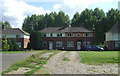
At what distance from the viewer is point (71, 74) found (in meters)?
12.6

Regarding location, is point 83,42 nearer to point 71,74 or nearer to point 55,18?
point 55,18

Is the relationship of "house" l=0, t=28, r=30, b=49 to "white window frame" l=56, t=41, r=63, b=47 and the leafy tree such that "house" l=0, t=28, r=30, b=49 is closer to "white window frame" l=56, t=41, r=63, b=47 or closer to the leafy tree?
the leafy tree

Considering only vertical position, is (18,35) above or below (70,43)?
above

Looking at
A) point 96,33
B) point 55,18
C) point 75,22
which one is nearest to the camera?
point 96,33

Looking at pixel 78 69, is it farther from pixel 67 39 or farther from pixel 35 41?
pixel 67 39

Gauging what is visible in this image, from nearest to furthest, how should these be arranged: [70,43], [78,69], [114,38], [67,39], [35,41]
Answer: [78,69]
[114,38]
[35,41]
[70,43]
[67,39]

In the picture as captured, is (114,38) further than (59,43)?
No

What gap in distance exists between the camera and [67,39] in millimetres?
74875

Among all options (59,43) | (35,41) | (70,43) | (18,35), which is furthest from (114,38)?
(18,35)

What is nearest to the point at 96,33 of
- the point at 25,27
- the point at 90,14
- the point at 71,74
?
the point at 90,14

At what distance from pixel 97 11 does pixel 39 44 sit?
41.5 metres

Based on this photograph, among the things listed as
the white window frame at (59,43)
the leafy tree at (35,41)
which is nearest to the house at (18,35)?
the leafy tree at (35,41)

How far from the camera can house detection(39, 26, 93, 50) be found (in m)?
74.1

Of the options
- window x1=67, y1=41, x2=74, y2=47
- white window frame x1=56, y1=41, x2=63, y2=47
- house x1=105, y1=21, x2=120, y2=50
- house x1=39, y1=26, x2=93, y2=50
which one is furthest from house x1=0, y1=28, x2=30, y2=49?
house x1=105, y1=21, x2=120, y2=50
